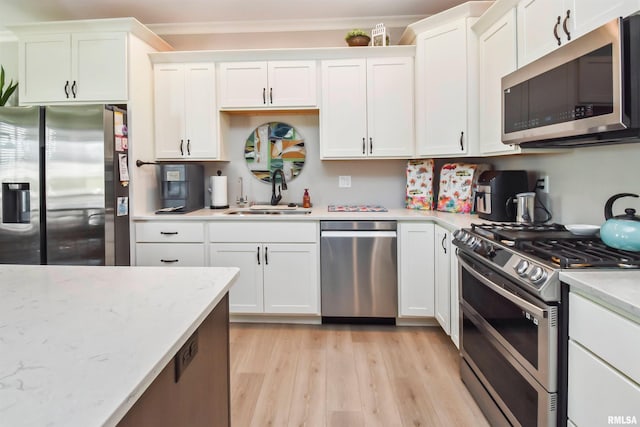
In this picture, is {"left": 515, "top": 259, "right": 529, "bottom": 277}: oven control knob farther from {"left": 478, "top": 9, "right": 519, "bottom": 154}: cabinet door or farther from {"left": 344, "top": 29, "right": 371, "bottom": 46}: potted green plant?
{"left": 344, "top": 29, "right": 371, "bottom": 46}: potted green plant

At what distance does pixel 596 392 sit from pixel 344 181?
8.57 ft

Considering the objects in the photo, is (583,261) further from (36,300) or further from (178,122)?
(178,122)

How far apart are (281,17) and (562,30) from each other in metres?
2.37

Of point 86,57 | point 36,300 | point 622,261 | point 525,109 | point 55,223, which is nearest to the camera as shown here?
point 36,300

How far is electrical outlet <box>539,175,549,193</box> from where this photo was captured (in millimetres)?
2322

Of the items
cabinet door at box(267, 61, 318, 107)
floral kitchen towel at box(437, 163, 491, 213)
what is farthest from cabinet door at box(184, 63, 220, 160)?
floral kitchen towel at box(437, 163, 491, 213)

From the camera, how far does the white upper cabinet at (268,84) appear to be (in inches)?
124

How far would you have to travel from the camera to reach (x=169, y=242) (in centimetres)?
299

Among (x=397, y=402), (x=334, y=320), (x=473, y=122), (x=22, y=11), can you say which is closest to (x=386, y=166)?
(x=473, y=122)

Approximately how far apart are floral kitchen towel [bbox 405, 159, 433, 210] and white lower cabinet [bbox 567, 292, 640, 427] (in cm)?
203

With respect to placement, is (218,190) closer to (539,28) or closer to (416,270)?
(416,270)

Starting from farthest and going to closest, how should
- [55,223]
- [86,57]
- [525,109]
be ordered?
1. [86,57]
2. [55,223]
3. [525,109]

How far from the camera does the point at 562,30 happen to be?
1.72 m

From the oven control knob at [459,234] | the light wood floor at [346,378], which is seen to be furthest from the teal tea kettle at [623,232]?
the light wood floor at [346,378]
